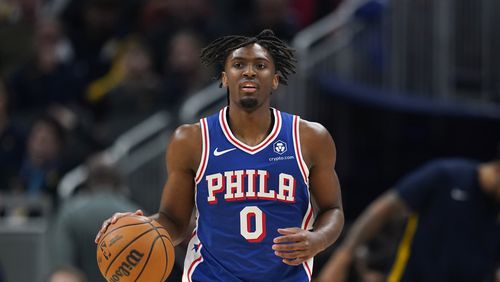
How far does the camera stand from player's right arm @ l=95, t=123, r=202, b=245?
589 centimetres

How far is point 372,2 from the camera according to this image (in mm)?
11430

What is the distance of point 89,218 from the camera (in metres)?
9.12

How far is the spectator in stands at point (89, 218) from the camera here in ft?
29.9

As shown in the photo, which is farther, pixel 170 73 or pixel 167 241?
pixel 170 73

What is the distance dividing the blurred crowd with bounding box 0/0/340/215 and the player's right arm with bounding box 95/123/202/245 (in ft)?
17.2

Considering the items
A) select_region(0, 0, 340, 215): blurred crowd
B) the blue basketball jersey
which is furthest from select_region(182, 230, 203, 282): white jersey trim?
select_region(0, 0, 340, 215): blurred crowd

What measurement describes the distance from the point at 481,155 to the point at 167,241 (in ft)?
23.3

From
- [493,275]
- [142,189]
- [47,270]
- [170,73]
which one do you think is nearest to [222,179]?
[493,275]

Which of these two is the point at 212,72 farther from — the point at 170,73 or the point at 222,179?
the point at 222,179

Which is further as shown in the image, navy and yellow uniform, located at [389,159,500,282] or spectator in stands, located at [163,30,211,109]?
spectator in stands, located at [163,30,211,109]

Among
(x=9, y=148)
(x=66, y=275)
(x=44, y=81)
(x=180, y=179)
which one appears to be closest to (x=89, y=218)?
(x=66, y=275)

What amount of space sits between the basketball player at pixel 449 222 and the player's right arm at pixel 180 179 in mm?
2487

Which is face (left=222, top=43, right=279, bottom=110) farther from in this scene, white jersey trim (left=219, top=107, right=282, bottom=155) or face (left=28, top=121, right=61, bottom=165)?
face (left=28, top=121, right=61, bottom=165)

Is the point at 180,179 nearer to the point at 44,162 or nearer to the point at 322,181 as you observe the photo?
the point at 322,181
